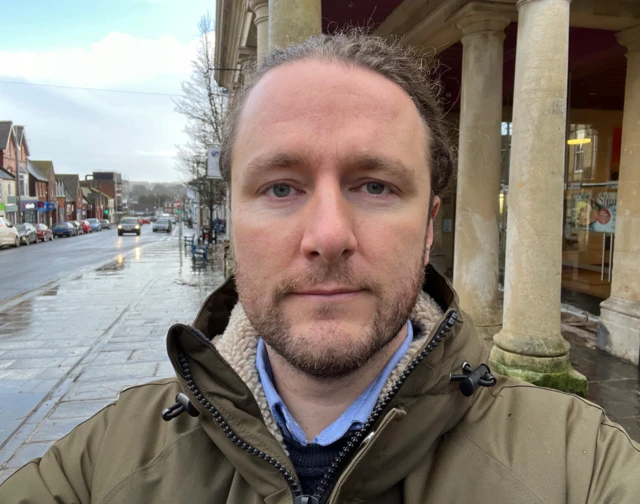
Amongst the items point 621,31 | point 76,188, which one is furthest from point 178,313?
point 76,188

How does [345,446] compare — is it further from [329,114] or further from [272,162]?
[329,114]

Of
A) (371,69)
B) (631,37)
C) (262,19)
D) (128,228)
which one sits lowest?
(128,228)

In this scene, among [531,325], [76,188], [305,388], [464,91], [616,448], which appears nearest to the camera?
[616,448]

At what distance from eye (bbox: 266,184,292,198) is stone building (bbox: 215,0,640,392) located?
157 centimetres

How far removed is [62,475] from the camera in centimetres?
135

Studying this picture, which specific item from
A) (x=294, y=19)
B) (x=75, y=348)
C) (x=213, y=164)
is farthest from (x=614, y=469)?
(x=213, y=164)

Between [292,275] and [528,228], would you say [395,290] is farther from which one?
[528,228]

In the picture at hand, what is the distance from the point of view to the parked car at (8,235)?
2911 centimetres

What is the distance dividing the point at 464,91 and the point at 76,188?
283ft

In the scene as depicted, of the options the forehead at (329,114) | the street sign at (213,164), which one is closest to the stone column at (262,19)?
the street sign at (213,164)

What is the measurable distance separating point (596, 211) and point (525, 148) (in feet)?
22.5

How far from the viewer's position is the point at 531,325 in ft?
16.9

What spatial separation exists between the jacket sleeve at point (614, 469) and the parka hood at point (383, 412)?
12.8 inches

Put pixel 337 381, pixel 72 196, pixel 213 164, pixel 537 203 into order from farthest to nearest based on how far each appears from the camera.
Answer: pixel 72 196, pixel 213 164, pixel 537 203, pixel 337 381
